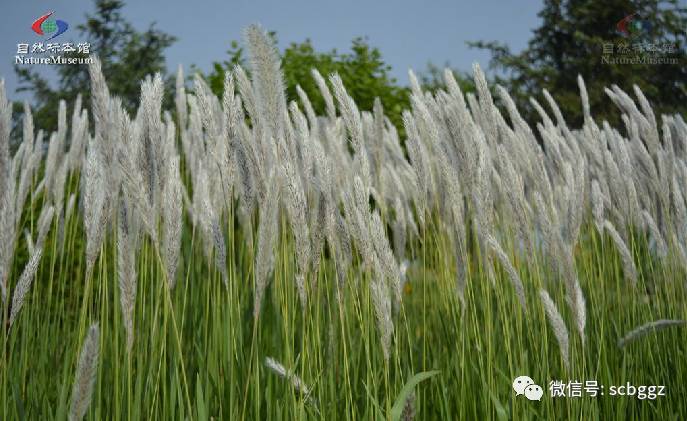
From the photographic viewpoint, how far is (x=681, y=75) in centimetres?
2041

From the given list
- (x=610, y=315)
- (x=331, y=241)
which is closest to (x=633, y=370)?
(x=610, y=315)

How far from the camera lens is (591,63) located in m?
20.4

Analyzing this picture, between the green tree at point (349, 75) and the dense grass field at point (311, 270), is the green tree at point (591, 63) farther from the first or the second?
the dense grass field at point (311, 270)

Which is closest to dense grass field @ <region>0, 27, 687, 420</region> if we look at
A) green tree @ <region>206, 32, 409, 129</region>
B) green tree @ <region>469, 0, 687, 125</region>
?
green tree @ <region>206, 32, 409, 129</region>

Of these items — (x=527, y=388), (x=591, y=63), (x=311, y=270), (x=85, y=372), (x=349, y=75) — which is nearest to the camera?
(x=85, y=372)

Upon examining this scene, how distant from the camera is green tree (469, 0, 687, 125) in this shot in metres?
20.0

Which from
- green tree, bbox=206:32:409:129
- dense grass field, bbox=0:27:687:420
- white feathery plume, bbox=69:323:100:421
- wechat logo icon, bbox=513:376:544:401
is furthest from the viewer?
green tree, bbox=206:32:409:129

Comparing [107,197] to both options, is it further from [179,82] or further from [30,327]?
[179,82]

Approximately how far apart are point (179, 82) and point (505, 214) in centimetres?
168

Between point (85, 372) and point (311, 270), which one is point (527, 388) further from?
point (85, 372)

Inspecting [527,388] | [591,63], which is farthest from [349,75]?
[591,63]

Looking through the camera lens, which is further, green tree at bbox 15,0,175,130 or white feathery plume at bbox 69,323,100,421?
green tree at bbox 15,0,175,130

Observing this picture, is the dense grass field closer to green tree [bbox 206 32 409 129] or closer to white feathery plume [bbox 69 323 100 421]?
white feathery plume [bbox 69 323 100 421]

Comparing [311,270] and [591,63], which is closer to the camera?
[311,270]
